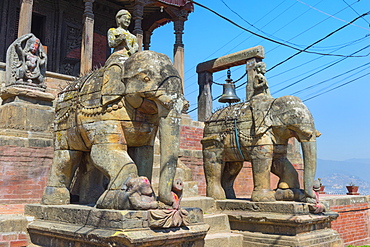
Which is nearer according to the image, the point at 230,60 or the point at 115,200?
the point at 115,200

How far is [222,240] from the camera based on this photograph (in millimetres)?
5641

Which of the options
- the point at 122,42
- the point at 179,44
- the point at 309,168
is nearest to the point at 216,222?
the point at 309,168

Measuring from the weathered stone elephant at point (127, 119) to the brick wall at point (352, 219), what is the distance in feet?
21.8

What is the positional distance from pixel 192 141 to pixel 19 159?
5.24 m

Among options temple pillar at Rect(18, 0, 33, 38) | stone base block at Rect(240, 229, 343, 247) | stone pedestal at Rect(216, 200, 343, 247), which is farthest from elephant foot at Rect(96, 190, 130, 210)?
temple pillar at Rect(18, 0, 33, 38)

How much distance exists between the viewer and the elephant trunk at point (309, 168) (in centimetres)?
657

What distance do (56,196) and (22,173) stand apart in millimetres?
2253

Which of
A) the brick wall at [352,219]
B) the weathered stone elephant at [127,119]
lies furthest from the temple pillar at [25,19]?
the brick wall at [352,219]

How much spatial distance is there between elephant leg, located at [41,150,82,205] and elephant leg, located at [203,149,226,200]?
3.07 m

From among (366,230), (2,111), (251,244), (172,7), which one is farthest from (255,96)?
(172,7)

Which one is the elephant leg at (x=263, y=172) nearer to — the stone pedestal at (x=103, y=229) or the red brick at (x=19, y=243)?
the stone pedestal at (x=103, y=229)

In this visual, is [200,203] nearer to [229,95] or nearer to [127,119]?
[127,119]

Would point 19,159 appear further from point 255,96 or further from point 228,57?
point 228,57

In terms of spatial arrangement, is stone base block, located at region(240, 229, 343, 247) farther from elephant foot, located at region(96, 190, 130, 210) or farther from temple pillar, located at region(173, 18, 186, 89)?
temple pillar, located at region(173, 18, 186, 89)
